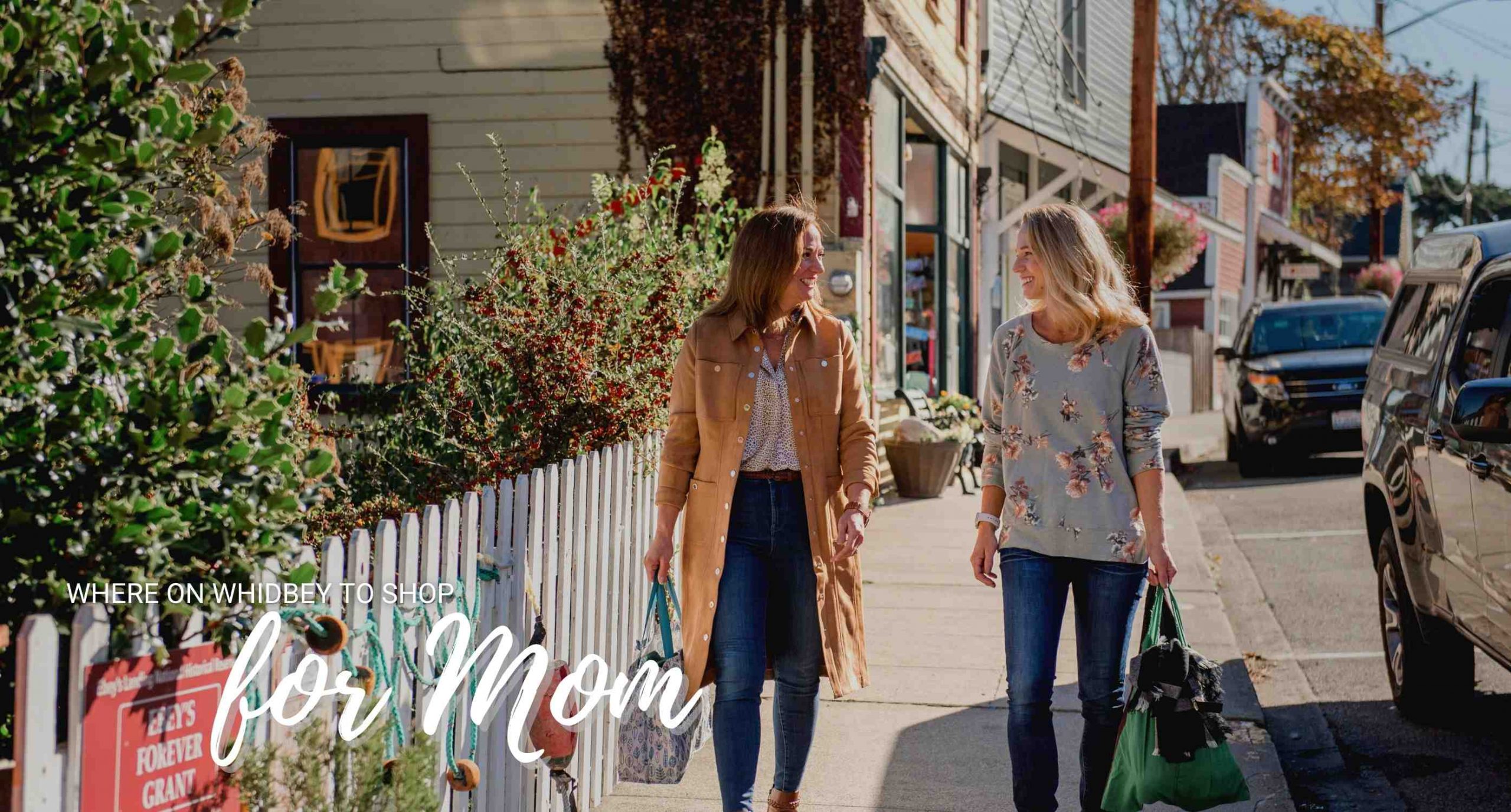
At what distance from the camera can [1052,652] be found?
4.18m

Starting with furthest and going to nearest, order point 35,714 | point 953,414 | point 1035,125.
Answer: point 1035,125, point 953,414, point 35,714

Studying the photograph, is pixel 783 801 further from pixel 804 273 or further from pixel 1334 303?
pixel 1334 303

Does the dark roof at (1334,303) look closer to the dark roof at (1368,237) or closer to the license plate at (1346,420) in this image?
the license plate at (1346,420)

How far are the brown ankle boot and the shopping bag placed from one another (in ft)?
0.92

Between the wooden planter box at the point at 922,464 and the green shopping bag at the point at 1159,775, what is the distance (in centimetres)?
862

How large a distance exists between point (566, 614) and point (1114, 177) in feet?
49.4

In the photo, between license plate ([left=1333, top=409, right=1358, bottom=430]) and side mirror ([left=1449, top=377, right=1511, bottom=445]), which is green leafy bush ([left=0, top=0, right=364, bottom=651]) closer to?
side mirror ([left=1449, top=377, right=1511, bottom=445])

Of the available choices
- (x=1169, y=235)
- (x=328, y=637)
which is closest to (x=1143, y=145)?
(x=1169, y=235)

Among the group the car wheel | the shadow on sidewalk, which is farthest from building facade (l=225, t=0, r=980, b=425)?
the shadow on sidewalk

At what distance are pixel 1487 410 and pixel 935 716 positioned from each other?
2.43 meters

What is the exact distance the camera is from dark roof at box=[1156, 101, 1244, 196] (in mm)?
37406

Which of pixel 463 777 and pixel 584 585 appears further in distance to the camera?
pixel 584 585

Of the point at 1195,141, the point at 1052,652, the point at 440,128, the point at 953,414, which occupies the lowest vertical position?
the point at 1052,652

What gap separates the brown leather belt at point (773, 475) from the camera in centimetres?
427
